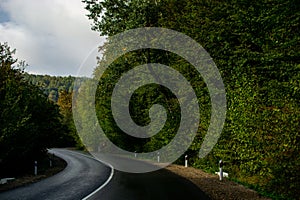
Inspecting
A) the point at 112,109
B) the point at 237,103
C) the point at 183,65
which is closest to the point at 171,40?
the point at 183,65

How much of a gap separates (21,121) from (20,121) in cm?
68

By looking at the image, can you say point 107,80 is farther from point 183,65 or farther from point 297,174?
point 297,174

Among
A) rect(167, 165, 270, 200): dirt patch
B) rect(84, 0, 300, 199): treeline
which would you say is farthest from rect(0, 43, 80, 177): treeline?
rect(84, 0, 300, 199): treeline

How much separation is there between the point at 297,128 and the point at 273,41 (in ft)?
12.8

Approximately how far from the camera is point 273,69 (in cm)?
1177

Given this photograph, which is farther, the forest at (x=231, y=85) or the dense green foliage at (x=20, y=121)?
the dense green foliage at (x=20, y=121)

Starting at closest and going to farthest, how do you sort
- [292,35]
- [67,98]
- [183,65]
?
[292,35]
[183,65]
[67,98]

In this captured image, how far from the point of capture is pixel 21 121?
590 inches

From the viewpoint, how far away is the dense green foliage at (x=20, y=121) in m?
14.2

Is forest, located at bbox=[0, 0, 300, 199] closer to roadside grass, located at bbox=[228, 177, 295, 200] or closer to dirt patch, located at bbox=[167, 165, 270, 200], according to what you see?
roadside grass, located at bbox=[228, 177, 295, 200]

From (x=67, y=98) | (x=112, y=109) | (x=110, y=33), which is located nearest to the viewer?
(x=110, y=33)

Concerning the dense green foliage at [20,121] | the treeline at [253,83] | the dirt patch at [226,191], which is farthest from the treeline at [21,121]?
the treeline at [253,83]

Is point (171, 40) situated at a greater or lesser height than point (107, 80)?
greater

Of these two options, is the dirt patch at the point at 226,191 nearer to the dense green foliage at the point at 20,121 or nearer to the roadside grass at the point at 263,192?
the roadside grass at the point at 263,192
